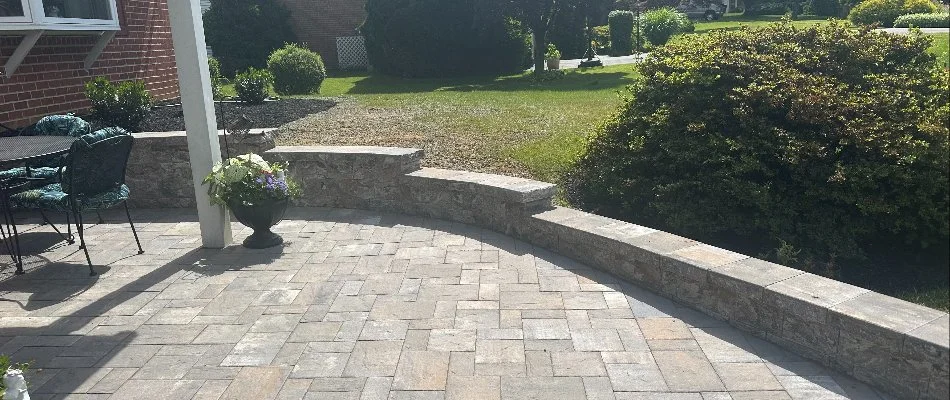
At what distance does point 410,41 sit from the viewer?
63.3ft

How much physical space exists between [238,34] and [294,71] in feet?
37.1

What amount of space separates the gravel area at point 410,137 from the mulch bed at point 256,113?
27 cm

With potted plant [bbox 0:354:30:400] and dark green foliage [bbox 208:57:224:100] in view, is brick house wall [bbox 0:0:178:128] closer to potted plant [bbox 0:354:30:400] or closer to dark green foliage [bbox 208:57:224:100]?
dark green foliage [bbox 208:57:224:100]

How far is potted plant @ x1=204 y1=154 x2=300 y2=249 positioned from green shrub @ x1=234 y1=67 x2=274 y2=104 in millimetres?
4581

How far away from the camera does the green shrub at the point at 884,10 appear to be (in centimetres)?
330

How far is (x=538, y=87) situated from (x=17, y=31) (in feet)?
35.6

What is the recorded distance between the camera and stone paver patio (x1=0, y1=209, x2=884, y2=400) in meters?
3.12

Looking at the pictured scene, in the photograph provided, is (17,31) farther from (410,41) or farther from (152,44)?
(410,41)

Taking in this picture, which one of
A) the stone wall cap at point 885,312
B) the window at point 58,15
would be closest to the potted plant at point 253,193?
the window at point 58,15

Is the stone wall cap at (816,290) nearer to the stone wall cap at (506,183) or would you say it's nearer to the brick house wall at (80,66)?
the stone wall cap at (506,183)

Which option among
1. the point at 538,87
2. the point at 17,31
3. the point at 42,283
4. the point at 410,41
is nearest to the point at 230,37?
the point at 410,41

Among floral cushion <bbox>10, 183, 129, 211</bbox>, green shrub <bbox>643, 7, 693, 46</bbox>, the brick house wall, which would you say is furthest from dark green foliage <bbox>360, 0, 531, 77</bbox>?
floral cushion <bbox>10, 183, 129, 211</bbox>

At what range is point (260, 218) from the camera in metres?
5.25

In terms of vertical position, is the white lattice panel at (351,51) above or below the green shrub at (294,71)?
above
